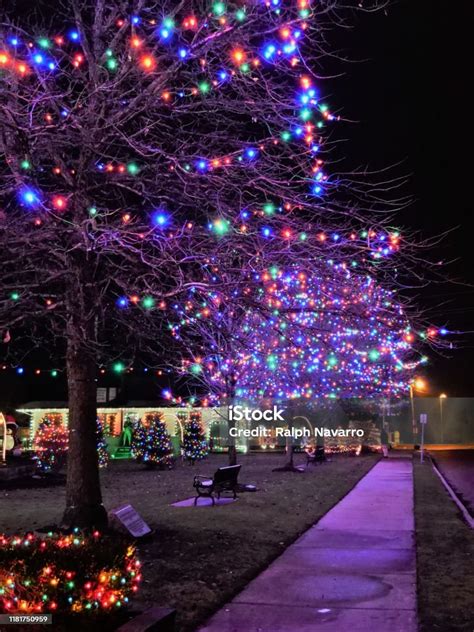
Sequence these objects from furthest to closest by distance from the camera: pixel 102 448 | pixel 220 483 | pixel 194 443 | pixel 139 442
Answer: pixel 194 443
pixel 139 442
pixel 102 448
pixel 220 483

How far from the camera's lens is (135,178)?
8.87 metres

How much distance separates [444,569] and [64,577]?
5.10 meters

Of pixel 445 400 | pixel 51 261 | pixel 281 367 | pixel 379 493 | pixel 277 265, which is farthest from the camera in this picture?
pixel 445 400

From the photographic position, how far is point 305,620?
570 centimetres

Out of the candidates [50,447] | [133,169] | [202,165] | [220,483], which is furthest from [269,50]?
[50,447]

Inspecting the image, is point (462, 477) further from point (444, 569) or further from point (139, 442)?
point (444, 569)

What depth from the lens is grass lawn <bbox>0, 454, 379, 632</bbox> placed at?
22.0 feet

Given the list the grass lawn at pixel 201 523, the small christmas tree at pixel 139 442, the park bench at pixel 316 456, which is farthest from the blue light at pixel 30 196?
the park bench at pixel 316 456

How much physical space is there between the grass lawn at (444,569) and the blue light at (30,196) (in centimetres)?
602

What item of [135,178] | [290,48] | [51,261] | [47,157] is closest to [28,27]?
[47,157]

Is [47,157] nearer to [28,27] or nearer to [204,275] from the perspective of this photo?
[28,27]

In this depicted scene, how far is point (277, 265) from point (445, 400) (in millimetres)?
53256

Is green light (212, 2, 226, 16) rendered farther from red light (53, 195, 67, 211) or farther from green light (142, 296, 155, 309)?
green light (142, 296, 155, 309)

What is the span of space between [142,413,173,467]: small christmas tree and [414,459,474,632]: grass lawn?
12.1 meters
